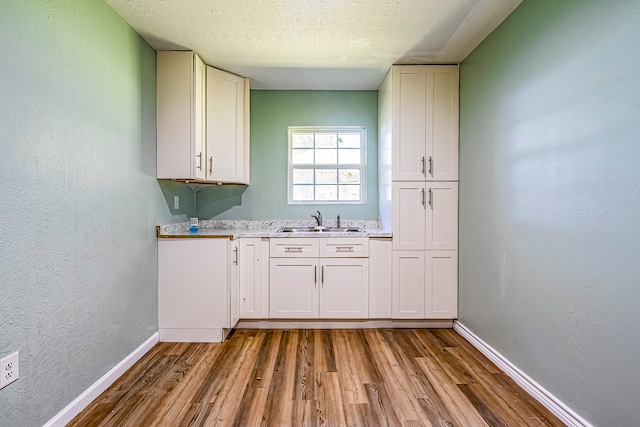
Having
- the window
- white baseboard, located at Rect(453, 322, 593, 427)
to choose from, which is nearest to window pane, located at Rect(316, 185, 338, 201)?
the window

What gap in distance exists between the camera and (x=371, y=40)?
2355mm

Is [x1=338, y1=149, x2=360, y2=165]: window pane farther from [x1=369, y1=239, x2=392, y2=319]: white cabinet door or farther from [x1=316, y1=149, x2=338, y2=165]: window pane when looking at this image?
[x1=369, y1=239, x2=392, y2=319]: white cabinet door

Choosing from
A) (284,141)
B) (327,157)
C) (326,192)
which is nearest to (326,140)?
(327,157)

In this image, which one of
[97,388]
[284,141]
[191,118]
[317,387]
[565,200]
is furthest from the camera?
[284,141]

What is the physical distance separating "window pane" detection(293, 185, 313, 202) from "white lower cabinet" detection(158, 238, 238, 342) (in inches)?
44.1

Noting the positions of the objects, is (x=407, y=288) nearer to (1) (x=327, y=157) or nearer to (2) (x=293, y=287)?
(2) (x=293, y=287)

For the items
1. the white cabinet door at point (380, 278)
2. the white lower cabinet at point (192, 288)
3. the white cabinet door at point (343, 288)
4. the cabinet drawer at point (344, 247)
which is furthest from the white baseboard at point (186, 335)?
the white cabinet door at point (380, 278)

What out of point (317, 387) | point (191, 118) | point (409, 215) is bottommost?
point (317, 387)

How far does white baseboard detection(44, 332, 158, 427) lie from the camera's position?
1.58 meters

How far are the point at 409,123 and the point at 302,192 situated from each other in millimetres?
1331

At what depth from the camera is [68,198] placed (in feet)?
5.41

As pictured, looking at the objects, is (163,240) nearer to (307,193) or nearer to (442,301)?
(307,193)

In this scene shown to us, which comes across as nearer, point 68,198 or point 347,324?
point 68,198

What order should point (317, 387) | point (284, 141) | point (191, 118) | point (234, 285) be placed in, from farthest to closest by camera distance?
1. point (284, 141)
2. point (234, 285)
3. point (191, 118)
4. point (317, 387)
